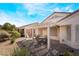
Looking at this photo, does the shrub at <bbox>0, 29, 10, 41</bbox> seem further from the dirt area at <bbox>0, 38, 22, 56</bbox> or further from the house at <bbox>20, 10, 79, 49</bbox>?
the house at <bbox>20, 10, 79, 49</bbox>

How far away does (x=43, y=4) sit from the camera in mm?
5852

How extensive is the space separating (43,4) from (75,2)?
70 cm

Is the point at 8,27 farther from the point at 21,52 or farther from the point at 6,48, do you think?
the point at 21,52

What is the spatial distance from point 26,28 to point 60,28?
2.47 feet

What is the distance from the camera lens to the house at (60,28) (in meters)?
5.82

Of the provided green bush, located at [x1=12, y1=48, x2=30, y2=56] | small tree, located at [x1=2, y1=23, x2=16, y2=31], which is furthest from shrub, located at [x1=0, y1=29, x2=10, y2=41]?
green bush, located at [x1=12, y1=48, x2=30, y2=56]

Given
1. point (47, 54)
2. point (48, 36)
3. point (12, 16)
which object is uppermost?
point (12, 16)

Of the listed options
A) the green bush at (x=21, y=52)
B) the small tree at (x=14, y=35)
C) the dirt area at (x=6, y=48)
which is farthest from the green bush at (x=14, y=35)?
the green bush at (x=21, y=52)

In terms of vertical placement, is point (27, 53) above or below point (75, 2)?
below

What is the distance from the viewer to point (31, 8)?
5867 mm

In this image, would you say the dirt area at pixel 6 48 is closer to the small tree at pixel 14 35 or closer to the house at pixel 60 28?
the small tree at pixel 14 35

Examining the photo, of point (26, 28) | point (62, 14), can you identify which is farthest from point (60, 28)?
point (26, 28)

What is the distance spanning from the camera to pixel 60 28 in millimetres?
5867

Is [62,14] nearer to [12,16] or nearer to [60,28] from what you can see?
[60,28]
